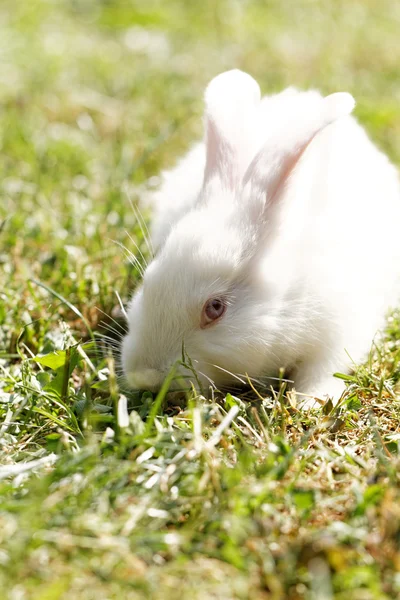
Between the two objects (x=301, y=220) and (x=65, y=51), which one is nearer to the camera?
(x=301, y=220)

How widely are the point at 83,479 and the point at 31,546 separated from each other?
341mm

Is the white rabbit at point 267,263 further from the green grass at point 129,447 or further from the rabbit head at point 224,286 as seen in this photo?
the green grass at point 129,447

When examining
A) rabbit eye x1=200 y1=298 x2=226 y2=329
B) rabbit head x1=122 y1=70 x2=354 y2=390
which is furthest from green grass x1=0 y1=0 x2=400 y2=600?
rabbit eye x1=200 y1=298 x2=226 y2=329

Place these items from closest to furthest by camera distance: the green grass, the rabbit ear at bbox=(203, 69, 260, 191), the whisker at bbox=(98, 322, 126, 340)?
the green grass, the rabbit ear at bbox=(203, 69, 260, 191), the whisker at bbox=(98, 322, 126, 340)

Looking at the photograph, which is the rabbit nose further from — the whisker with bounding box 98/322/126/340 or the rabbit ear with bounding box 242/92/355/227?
the rabbit ear with bounding box 242/92/355/227

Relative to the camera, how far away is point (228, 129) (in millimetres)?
3639

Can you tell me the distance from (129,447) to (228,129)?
5.65ft

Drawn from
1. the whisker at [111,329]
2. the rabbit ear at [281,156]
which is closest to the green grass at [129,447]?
the whisker at [111,329]

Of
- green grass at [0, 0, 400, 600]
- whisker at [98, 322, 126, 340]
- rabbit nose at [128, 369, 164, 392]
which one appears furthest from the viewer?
whisker at [98, 322, 126, 340]

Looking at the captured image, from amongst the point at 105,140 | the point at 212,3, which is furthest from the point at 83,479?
the point at 212,3

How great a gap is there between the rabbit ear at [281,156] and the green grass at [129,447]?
89 cm

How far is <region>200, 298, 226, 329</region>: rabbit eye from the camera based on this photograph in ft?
10.7

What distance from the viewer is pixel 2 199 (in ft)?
16.7

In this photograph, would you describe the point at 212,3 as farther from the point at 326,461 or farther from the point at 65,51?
the point at 326,461
